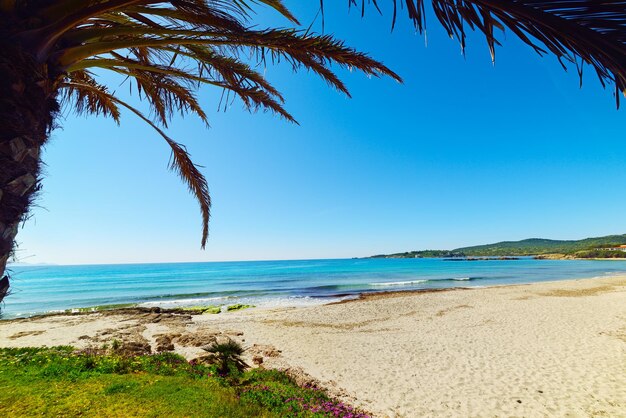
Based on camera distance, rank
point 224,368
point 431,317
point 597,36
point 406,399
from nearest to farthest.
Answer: point 597,36, point 406,399, point 224,368, point 431,317

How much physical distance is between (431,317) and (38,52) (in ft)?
59.5

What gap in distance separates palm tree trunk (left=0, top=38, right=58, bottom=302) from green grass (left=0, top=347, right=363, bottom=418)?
3567 millimetres

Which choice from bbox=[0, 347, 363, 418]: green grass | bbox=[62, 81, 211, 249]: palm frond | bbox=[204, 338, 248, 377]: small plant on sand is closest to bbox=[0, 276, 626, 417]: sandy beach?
bbox=[204, 338, 248, 377]: small plant on sand

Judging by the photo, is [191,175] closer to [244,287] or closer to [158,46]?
[158,46]

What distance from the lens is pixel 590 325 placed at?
1330 cm

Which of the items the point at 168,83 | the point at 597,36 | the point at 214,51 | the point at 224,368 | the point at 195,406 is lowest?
the point at 224,368

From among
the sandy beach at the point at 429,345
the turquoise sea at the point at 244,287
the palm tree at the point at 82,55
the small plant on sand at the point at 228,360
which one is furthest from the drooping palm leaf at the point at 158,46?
the sandy beach at the point at 429,345

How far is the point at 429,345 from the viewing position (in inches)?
432

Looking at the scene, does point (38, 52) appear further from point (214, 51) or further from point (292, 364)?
point (292, 364)

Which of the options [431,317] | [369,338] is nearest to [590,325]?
[431,317]

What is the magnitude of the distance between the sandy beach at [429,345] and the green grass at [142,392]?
6.43 feet

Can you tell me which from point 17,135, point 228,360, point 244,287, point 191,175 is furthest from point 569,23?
point 244,287

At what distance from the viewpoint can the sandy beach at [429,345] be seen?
6777 millimetres

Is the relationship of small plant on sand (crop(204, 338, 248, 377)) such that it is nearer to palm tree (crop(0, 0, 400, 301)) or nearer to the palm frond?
the palm frond
